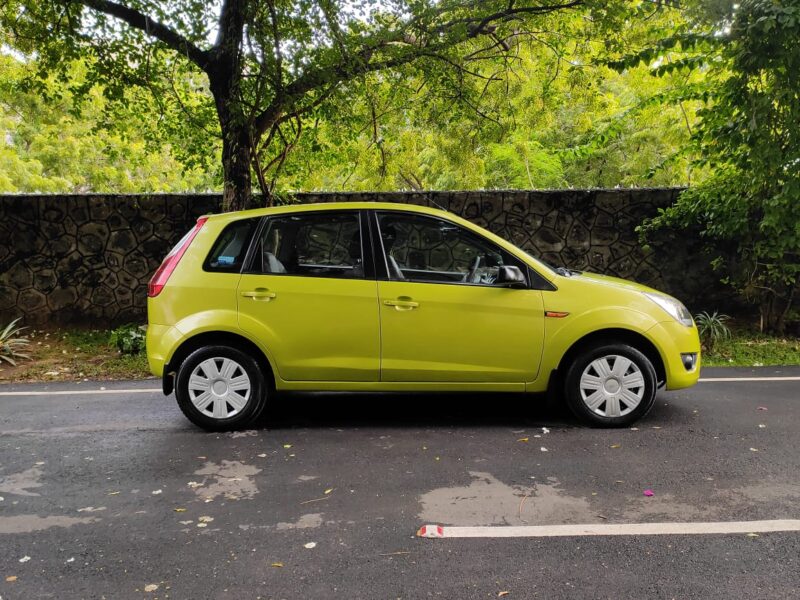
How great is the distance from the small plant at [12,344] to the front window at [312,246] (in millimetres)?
4901

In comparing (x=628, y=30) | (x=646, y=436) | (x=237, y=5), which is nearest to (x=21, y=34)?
(x=237, y=5)

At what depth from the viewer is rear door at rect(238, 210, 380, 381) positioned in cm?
497

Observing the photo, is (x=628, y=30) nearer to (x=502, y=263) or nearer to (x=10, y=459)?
(x=502, y=263)

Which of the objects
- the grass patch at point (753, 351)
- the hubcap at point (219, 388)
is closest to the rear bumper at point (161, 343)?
the hubcap at point (219, 388)

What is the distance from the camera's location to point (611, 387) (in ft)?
16.3

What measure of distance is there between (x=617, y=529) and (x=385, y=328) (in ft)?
7.49

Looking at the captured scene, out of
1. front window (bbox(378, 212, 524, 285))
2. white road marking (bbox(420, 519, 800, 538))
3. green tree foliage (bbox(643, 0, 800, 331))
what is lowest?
white road marking (bbox(420, 519, 800, 538))

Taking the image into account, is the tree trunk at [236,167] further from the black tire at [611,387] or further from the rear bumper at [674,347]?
the rear bumper at [674,347]

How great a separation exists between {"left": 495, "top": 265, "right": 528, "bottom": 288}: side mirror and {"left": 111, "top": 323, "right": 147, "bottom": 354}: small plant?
17.7 feet

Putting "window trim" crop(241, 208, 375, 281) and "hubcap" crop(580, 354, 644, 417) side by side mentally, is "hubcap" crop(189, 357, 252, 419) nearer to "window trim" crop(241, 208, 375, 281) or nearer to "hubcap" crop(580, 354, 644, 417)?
"window trim" crop(241, 208, 375, 281)

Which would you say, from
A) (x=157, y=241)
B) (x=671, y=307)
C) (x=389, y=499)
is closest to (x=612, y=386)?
(x=671, y=307)

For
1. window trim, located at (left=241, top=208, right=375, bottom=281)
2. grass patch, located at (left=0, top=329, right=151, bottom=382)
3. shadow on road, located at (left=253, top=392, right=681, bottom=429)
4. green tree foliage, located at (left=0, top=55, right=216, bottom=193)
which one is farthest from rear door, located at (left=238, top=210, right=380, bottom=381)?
green tree foliage, located at (left=0, top=55, right=216, bottom=193)

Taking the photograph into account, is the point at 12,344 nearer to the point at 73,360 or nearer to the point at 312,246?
the point at 73,360

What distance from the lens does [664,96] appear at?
364 inches
